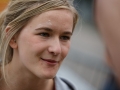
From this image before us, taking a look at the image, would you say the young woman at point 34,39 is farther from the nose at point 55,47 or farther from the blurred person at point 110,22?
the blurred person at point 110,22

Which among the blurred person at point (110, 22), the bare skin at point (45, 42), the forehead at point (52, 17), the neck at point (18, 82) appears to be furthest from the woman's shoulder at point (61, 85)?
the blurred person at point (110, 22)

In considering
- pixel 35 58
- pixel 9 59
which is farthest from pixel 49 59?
pixel 9 59

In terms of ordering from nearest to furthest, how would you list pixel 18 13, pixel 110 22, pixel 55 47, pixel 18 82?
pixel 110 22
pixel 55 47
pixel 18 13
pixel 18 82

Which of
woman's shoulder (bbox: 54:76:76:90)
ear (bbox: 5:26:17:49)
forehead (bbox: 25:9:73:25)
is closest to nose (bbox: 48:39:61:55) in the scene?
forehead (bbox: 25:9:73:25)

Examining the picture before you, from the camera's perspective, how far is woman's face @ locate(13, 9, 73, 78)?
167cm

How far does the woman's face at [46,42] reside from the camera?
1670mm

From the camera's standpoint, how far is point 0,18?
196cm

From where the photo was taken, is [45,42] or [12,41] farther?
[12,41]

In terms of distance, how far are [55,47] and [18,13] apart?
345 millimetres

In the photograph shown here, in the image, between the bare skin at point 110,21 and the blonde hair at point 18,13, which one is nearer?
the bare skin at point 110,21

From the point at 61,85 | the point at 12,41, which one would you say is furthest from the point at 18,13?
the point at 61,85

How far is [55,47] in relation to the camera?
5.44 feet

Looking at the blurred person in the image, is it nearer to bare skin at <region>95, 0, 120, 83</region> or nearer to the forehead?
bare skin at <region>95, 0, 120, 83</region>

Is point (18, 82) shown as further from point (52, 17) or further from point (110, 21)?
point (110, 21)
